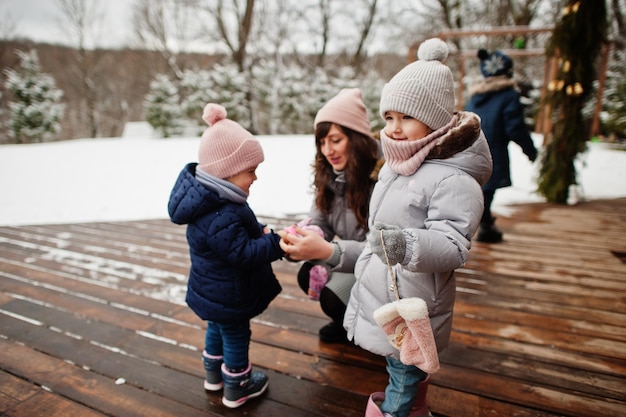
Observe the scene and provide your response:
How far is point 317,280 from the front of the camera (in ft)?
6.30

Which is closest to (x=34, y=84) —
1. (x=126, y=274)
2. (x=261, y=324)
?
(x=126, y=274)

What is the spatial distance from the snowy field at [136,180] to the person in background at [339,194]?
2.68m

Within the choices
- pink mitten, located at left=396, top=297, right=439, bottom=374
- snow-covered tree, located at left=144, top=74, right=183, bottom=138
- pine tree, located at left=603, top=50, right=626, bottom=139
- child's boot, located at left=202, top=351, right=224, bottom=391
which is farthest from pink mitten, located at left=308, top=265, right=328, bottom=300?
snow-covered tree, located at left=144, top=74, right=183, bottom=138

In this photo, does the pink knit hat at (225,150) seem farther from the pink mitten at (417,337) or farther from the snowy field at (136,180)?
the snowy field at (136,180)

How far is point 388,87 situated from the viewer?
1.33m

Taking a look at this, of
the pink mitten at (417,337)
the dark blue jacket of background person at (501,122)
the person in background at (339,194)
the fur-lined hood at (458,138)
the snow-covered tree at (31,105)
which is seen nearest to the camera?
the pink mitten at (417,337)

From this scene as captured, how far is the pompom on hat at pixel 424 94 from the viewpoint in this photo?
49.9 inches

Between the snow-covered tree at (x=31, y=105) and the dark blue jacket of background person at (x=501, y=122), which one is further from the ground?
the snow-covered tree at (x=31, y=105)

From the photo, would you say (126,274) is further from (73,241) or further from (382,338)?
(382,338)

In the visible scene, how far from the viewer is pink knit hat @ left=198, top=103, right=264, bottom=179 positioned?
5.00ft

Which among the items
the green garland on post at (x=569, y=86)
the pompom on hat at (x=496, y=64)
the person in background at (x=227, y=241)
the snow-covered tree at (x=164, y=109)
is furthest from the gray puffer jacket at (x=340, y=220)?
the snow-covered tree at (x=164, y=109)

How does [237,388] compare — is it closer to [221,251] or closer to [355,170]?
[221,251]

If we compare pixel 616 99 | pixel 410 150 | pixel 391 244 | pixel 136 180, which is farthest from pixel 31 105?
pixel 616 99

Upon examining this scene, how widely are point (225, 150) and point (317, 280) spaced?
0.82 metres
